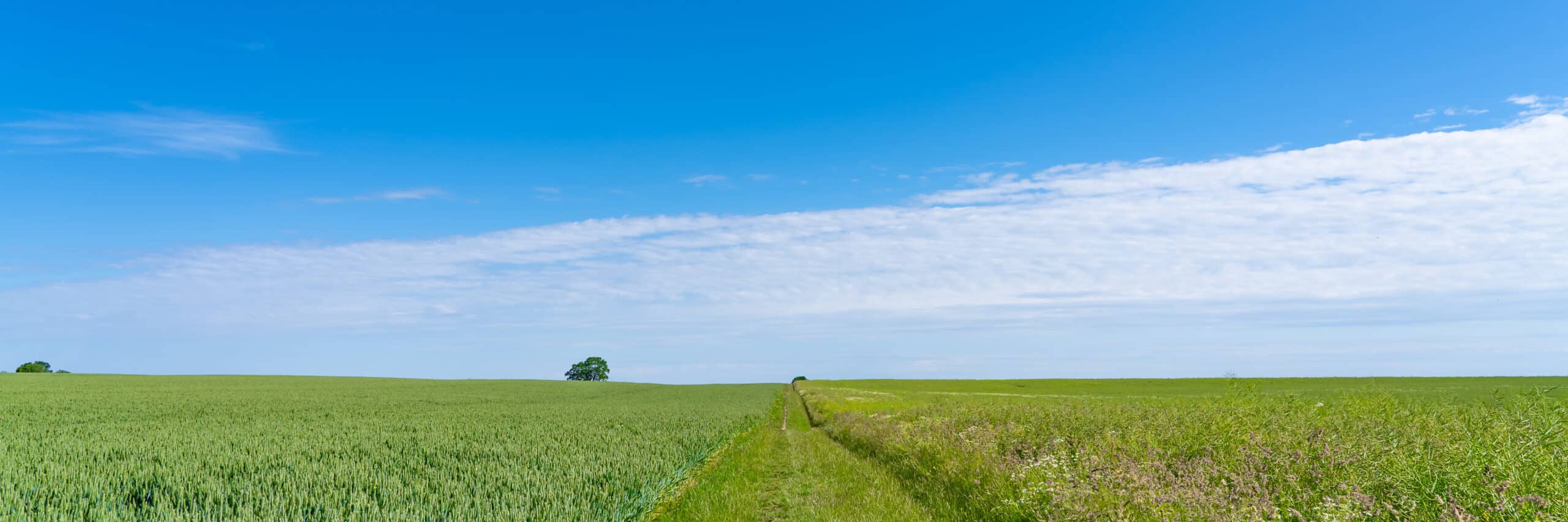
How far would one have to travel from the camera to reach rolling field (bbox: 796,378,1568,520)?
749 cm

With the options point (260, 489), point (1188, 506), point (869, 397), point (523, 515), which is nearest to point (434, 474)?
point (260, 489)

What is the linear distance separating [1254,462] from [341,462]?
59.3ft

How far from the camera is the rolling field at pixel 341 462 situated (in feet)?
37.9

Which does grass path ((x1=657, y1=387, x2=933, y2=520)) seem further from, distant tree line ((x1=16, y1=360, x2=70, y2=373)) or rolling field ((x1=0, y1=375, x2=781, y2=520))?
distant tree line ((x1=16, y1=360, x2=70, y2=373))

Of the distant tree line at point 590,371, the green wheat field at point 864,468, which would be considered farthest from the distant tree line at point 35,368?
the green wheat field at point 864,468

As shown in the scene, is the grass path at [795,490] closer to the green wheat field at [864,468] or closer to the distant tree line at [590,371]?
the green wheat field at [864,468]

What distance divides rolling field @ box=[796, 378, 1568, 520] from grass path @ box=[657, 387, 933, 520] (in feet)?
3.00

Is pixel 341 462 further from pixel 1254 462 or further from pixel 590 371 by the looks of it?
pixel 590 371

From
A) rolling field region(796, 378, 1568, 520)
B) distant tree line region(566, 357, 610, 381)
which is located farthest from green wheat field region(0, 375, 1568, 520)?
distant tree line region(566, 357, 610, 381)

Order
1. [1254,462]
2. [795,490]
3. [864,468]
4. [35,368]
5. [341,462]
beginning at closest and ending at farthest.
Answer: [1254,462] < [341,462] < [795,490] < [864,468] < [35,368]

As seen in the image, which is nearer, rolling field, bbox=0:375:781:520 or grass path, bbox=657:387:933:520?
rolling field, bbox=0:375:781:520

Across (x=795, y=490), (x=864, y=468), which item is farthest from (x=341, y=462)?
(x=864, y=468)

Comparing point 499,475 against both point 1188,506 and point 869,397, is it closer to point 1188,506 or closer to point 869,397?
point 1188,506

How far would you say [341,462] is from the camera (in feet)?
51.0
